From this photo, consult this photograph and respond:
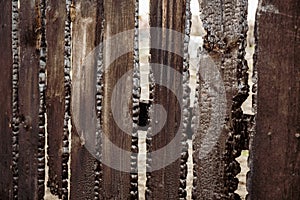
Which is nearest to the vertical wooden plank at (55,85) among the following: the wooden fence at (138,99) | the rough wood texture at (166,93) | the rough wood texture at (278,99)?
the wooden fence at (138,99)

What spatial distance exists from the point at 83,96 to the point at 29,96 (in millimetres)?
315

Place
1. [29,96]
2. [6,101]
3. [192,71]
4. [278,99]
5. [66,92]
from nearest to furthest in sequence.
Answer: [278,99] → [66,92] → [29,96] → [6,101] → [192,71]

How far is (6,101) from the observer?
245 cm

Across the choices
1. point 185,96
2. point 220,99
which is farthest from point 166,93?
point 220,99

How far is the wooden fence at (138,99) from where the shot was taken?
1.72 m

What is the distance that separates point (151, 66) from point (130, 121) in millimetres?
244

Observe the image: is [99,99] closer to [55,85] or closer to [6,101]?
[55,85]

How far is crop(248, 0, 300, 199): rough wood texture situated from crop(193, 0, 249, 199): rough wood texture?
93mm

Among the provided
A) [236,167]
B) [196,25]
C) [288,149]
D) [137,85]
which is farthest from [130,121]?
[196,25]

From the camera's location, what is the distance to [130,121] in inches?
81.8

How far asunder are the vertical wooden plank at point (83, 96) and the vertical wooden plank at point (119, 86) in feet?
0.19

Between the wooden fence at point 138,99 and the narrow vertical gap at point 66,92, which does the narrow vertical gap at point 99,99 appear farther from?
the narrow vertical gap at point 66,92

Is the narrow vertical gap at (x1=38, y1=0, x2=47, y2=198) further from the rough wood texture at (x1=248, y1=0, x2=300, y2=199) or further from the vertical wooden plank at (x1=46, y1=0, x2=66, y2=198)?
the rough wood texture at (x1=248, y1=0, x2=300, y2=199)

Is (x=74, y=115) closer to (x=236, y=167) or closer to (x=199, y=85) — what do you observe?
(x=199, y=85)
